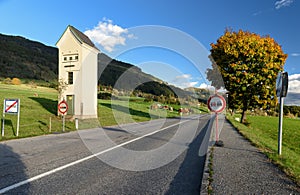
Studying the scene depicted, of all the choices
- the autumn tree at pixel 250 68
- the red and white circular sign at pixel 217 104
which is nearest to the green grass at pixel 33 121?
the red and white circular sign at pixel 217 104

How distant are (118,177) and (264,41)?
21.3 m

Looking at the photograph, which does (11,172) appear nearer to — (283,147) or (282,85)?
(282,85)

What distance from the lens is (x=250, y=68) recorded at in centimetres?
2042

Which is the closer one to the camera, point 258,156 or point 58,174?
point 58,174

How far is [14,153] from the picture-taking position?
293 inches

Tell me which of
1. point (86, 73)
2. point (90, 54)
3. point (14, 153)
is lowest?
point (14, 153)

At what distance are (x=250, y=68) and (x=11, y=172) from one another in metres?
20.0

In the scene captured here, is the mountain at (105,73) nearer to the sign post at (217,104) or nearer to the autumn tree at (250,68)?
the autumn tree at (250,68)

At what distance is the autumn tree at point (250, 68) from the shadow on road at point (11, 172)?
59.3 ft

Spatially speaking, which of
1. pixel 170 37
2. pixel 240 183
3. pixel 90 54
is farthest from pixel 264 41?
pixel 240 183

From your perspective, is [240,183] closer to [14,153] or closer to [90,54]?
[14,153]

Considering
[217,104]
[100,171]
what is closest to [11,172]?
[100,171]

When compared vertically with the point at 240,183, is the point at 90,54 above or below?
above

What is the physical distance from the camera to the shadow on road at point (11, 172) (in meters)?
4.08
